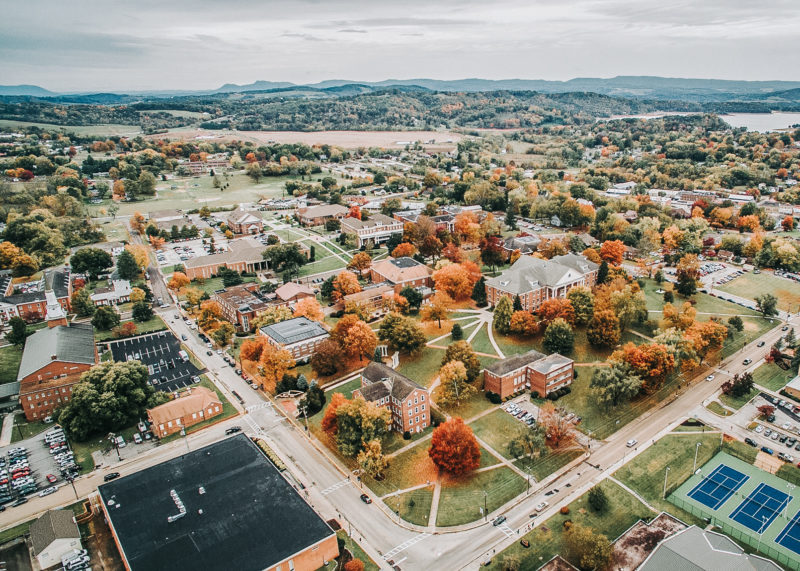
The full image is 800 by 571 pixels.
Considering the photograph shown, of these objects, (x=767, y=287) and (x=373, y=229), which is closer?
(x=767, y=287)

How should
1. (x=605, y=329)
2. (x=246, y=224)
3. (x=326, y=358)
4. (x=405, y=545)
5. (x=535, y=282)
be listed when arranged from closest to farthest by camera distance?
(x=405, y=545) < (x=326, y=358) < (x=605, y=329) < (x=535, y=282) < (x=246, y=224)

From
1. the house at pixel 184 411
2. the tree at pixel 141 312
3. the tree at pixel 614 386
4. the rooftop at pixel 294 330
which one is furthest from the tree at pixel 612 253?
the tree at pixel 141 312

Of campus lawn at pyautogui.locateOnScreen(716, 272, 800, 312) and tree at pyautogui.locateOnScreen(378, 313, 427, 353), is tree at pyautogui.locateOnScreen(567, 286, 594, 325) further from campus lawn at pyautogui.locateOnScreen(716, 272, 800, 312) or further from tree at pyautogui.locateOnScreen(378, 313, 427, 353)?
campus lawn at pyautogui.locateOnScreen(716, 272, 800, 312)

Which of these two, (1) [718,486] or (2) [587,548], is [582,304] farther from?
(2) [587,548]

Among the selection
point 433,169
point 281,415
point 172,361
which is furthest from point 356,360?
point 433,169

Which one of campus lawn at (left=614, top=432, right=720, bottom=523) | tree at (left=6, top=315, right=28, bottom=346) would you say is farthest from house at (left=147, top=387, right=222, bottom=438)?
campus lawn at (left=614, top=432, right=720, bottom=523)

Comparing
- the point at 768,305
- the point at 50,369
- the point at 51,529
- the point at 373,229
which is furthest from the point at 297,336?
the point at 768,305
